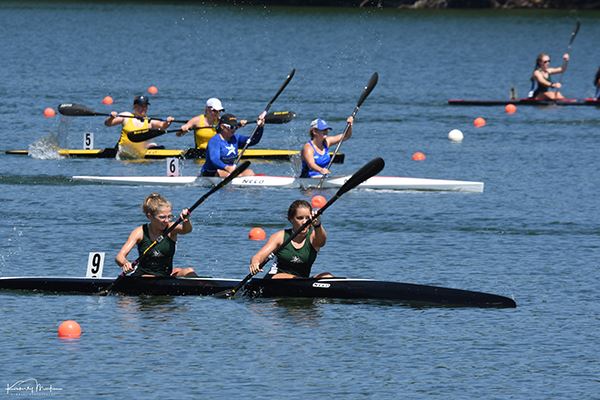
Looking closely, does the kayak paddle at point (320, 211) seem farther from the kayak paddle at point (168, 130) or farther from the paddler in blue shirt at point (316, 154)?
the kayak paddle at point (168, 130)

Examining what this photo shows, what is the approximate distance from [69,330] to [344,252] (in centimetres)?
597

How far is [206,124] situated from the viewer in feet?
97.0

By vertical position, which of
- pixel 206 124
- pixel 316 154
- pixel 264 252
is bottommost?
pixel 206 124

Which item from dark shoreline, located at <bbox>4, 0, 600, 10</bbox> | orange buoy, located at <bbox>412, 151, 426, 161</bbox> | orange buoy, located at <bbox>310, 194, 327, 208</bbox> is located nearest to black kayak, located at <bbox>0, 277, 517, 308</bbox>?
orange buoy, located at <bbox>310, 194, 327, 208</bbox>

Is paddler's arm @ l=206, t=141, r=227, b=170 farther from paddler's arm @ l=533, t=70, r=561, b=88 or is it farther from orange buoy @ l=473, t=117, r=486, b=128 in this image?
paddler's arm @ l=533, t=70, r=561, b=88

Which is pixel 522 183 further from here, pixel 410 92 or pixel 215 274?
pixel 410 92

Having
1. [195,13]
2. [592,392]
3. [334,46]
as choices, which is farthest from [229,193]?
[195,13]

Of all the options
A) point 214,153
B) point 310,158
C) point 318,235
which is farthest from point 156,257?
point 214,153

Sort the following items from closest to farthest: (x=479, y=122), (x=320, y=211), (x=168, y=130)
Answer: (x=320, y=211) → (x=168, y=130) → (x=479, y=122)

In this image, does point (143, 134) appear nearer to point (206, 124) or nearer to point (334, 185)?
point (206, 124)

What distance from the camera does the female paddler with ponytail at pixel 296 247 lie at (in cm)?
1772

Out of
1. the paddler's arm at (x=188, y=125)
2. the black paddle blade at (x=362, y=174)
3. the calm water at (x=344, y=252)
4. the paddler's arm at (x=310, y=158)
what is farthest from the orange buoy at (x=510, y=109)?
the black paddle blade at (x=362, y=174)

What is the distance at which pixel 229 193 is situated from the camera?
2722 centimetres

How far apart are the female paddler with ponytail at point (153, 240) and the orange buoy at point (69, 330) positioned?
127 centimetres
